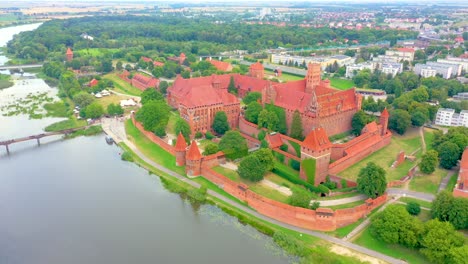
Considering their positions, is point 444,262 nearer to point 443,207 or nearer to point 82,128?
point 443,207

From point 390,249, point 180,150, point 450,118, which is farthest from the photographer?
point 450,118

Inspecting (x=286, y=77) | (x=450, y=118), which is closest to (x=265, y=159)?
(x=450, y=118)

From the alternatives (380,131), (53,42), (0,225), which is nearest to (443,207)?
(380,131)

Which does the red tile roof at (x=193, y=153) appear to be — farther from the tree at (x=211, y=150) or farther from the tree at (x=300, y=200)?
the tree at (x=300, y=200)

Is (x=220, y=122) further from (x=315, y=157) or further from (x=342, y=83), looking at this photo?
(x=342, y=83)

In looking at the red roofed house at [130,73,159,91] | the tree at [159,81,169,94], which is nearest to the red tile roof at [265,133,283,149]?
the tree at [159,81,169,94]

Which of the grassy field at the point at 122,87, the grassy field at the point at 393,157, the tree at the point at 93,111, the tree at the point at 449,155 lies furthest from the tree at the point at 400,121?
the grassy field at the point at 122,87
